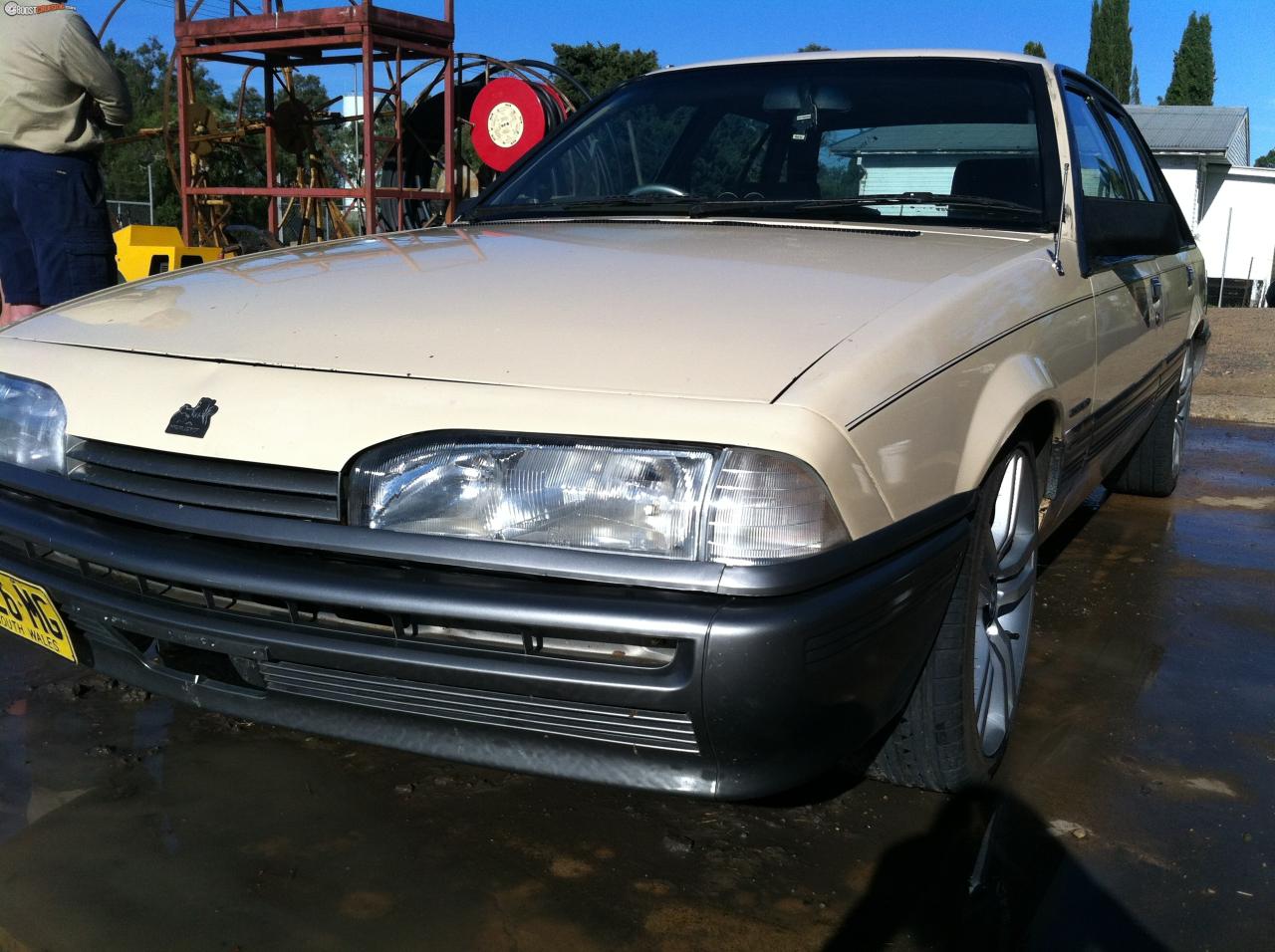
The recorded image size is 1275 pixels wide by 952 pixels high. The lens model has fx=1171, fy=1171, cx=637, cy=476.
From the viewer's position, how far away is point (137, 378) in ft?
6.31

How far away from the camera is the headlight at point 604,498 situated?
156 centimetres

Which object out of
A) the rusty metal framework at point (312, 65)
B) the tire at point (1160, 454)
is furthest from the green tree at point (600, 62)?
the tire at point (1160, 454)

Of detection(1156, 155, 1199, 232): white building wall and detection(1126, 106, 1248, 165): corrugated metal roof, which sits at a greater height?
detection(1126, 106, 1248, 165): corrugated metal roof

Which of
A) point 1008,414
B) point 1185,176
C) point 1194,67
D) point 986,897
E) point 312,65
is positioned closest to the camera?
point 986,897

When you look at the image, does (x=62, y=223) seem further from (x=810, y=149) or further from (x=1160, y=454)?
(x=1160, y=454)

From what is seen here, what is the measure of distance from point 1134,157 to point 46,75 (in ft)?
13.6

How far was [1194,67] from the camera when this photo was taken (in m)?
44.2

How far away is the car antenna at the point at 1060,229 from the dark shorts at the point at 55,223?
12.5ft

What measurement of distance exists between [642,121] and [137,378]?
6.05 ft

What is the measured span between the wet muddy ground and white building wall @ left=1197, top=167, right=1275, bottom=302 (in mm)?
25283

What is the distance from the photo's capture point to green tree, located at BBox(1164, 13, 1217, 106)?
44062 millimetres

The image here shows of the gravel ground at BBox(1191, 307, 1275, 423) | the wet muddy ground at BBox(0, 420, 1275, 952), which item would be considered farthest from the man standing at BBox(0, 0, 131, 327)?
the gravel ground at BBox(1191, 307, 1275, 423)

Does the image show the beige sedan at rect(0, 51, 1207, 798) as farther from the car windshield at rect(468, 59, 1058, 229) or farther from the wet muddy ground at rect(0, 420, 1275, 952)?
the car windshield at rect(468, 59, 1058, 229)

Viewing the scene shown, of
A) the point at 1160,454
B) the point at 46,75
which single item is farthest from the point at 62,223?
the point at 1160,454
